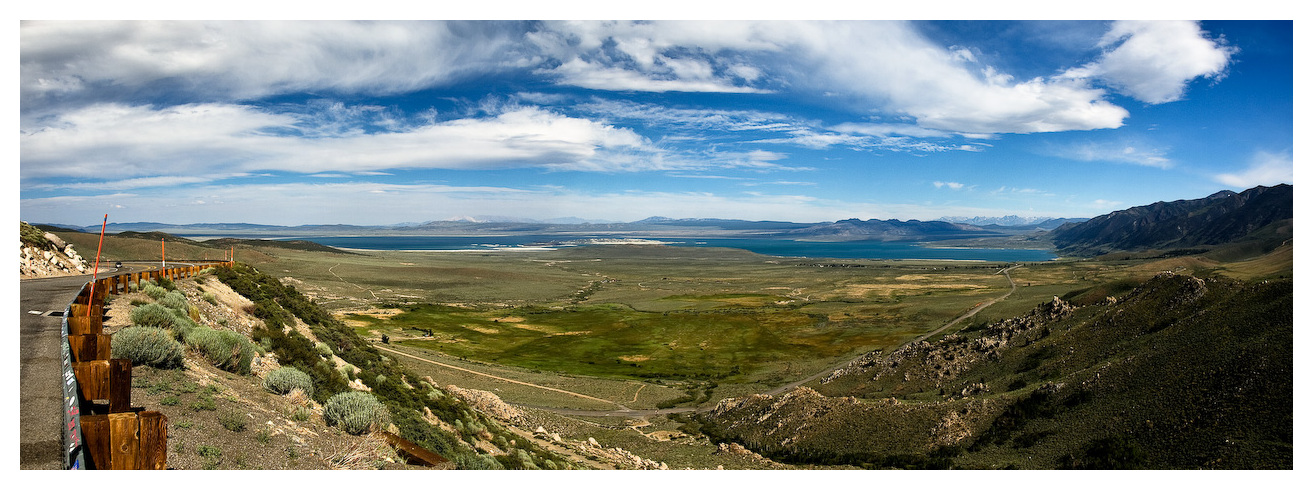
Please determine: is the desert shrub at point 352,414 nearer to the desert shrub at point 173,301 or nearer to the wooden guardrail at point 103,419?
the wooden guardrail at point 103,419

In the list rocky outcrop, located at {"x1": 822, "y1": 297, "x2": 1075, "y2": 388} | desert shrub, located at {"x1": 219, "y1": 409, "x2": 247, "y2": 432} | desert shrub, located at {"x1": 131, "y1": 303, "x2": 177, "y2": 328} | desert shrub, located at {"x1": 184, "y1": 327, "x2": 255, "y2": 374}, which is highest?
desert shrub, located at {"x1": 131, "y1": 303, "x2": 177, "y2": 328}

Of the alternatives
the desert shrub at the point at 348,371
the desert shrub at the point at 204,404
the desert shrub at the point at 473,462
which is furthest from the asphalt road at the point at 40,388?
the desert shrub at the point at 348,371

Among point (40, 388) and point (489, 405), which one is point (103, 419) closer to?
point (40, 388)

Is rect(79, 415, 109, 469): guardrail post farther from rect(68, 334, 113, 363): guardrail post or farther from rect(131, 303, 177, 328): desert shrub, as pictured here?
rect(131, 303, 177, 328): desert shrub

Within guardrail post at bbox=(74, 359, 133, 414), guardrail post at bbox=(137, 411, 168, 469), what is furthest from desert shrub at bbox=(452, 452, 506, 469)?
guardrail post at bbox=(137, 411, 168, 469)

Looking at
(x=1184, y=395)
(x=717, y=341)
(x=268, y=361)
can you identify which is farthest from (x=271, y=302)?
(x=717, y=341)

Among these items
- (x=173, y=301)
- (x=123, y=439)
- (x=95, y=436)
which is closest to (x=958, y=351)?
(x=173, y=301)
